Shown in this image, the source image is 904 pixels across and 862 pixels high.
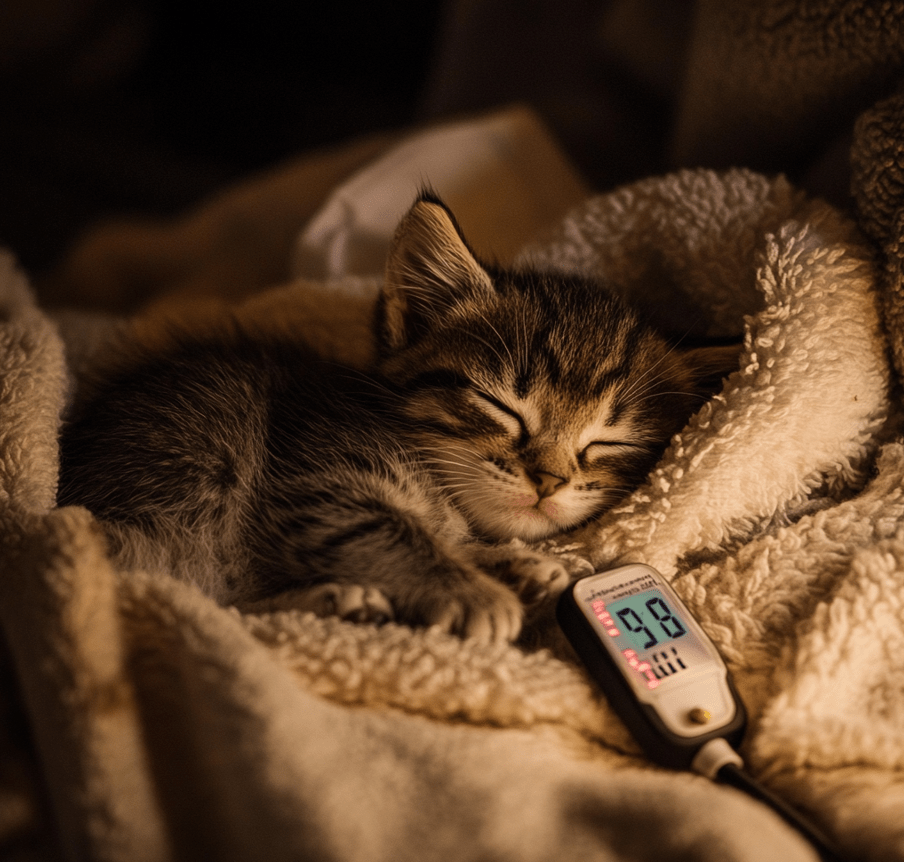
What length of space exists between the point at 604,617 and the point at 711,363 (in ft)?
1.35

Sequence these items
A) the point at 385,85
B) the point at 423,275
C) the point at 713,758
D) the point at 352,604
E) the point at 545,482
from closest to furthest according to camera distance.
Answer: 1. the point at 713,758
2. the point at 352,604
3. the point at 545,482
4. the point at 423,275
5. the point at 385,85

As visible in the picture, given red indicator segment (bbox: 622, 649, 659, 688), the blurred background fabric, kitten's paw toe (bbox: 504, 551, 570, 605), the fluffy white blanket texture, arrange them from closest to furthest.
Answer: the fluffy white blanket texture
red indicator segment (bbox: 622, 649, 659, 688)
kitten's paw toe (bbox: 504, 551, 570, 605)
the blurred background fabric

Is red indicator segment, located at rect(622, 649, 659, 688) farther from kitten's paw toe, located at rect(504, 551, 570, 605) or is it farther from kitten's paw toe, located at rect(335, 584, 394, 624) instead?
kitten's paw toe, located at rect(335, 584, 394, 624)

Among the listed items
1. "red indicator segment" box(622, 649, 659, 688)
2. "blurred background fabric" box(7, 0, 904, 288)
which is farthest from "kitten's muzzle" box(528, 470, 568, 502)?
"blurred background fabric" box(7, 0, 904, 288)

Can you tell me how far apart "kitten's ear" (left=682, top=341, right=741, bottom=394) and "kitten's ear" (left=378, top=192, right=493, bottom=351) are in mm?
293

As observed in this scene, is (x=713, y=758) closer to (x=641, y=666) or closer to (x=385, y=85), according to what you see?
(x=641, y=666)

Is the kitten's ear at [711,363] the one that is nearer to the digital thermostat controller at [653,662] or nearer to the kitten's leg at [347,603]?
the digital thermostat controller at [653,662]

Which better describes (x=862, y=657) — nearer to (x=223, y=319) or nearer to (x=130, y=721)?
(x=130, y=721)

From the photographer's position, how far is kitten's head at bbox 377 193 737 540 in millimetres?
875

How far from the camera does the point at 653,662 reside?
0.67m

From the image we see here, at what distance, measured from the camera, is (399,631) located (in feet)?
2.22

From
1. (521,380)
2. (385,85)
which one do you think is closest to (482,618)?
(521,380)

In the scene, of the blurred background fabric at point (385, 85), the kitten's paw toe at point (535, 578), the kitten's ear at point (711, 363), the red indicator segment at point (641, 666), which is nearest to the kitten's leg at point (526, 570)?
the kitten's paw toe at point (535, 578)

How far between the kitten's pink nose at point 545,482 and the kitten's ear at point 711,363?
260mm
